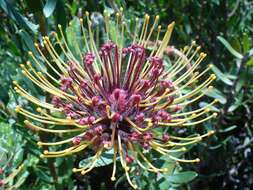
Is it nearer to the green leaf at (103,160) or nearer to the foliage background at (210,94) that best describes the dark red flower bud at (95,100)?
the green leaf at (103,160)

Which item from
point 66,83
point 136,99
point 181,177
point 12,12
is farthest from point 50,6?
point 181,177

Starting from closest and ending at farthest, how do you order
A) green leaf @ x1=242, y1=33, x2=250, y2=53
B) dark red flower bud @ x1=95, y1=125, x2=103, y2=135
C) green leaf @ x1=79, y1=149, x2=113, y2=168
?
dark red flower bud @ x1=95, y1=125, x2=103, y2=135
green leaf @ x1=79, y1=149, x2=113, y2=168
green leaf @ x1=242, y1=33, x2=250, y2=53

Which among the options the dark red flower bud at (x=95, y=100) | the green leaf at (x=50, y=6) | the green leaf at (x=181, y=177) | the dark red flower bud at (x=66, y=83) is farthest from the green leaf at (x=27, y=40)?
the green leaf at (x=181, y=177)

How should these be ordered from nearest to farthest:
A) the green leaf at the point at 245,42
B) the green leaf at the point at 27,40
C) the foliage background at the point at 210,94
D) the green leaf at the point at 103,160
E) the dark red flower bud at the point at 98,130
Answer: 1. the dark red flower bud at the point at 98,130
2. the green leaf at the point at 103,160
3. the green leaf at the point at 27,40
4. the foliage background at the point at 210,94
5. the green leaf at the point at 245,42

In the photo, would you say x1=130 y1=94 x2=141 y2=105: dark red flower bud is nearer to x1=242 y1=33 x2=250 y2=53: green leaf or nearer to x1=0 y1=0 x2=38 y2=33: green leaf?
x1=0 y1=0 x2=38 y2=33: green leaf

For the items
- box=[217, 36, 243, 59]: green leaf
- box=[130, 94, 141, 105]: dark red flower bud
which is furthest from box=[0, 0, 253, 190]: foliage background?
box=[130, 94, 141, 105]: dark red flower bud

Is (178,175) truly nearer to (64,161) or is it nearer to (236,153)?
(64,161)

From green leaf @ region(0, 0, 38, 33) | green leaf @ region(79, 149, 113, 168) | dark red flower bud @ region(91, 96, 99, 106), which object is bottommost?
green leaf @ region(79, 149, 113, 168)

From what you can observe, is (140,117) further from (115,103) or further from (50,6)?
(50,6)
